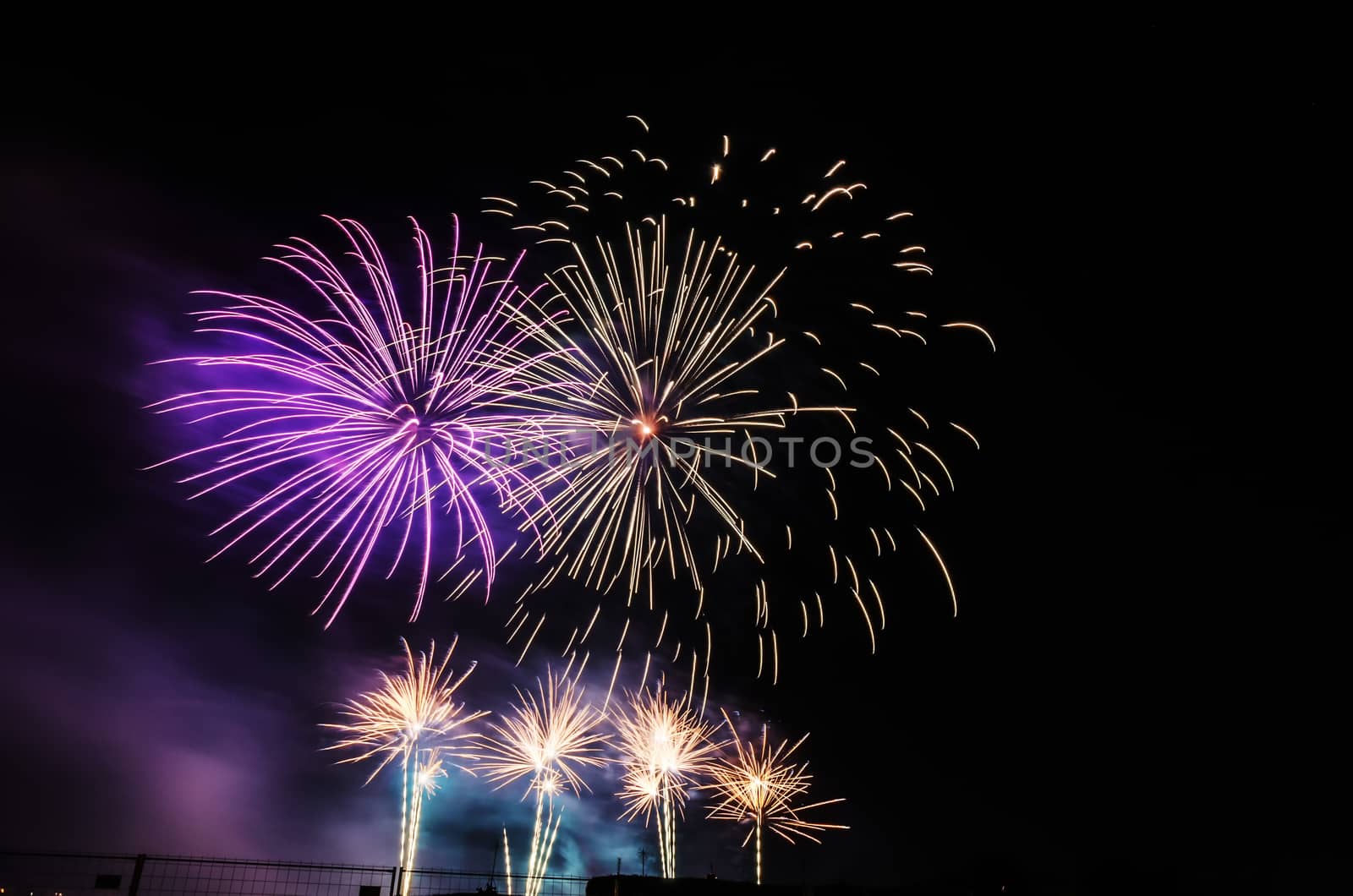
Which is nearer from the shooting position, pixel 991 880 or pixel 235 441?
pixel 235 441

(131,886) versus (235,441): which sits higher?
(235,441)

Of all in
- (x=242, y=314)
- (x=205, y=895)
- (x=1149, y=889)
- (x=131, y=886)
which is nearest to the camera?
(x=131, y=886)

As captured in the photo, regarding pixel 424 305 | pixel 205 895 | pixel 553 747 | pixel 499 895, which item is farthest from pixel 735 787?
pixel 424 305

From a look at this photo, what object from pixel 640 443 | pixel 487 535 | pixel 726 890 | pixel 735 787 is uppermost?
pixel 640 443

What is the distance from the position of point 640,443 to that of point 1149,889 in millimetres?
39901

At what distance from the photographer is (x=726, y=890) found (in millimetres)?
20344

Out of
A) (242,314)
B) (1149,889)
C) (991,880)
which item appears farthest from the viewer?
(991,880)

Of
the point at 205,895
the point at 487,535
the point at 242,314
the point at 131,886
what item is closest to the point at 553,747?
the point at 487,535

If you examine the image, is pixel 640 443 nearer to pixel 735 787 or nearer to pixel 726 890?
pixel 726 890

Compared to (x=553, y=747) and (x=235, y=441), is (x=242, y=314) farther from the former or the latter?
(x=553, y=747)

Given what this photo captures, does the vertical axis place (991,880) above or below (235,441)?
below

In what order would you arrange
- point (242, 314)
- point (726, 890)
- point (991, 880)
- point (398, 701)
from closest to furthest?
point (242, 314), point (726, 890), point (398, 701), point (991, 880)

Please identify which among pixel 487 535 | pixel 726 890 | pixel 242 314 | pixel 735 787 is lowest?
pixel 726 890

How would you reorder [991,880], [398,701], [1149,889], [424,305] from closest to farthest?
[424,305]
[398,701]
[1149,889]
[991,880]
